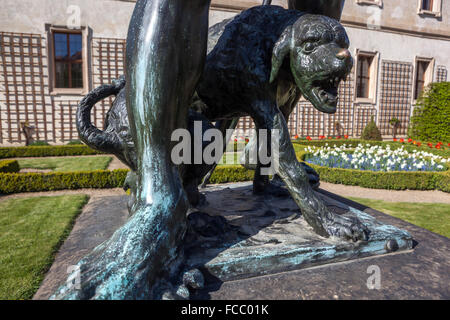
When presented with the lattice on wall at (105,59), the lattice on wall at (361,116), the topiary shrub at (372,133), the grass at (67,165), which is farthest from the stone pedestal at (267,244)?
the lattice on wall at (361,116)

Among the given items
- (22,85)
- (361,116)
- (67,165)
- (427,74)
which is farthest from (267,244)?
(427,74)

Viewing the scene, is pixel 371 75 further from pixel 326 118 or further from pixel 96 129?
pixel 96 129

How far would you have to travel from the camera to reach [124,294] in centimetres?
110

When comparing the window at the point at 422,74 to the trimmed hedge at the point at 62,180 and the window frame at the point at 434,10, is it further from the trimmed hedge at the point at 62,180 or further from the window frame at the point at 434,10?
the trimmed hedge at the point at 62,180

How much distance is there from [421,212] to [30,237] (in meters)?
5.13

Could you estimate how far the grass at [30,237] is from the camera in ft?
8.07

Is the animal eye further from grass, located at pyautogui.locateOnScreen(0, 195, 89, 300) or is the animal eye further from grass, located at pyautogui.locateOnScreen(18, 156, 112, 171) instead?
grass, located at pyautogui.locateOnScreen(18, 156, 112, 171)

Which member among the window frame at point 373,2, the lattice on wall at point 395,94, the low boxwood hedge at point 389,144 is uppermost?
the window frame at point 373,2

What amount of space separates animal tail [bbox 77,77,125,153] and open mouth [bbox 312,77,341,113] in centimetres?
112

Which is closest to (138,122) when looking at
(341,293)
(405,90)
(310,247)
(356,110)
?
(310,247)

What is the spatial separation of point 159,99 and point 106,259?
657 millimetres

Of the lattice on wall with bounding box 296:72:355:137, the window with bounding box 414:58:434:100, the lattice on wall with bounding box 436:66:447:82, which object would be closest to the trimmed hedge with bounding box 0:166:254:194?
the lattice on wall with bounding box 296:72:355:137

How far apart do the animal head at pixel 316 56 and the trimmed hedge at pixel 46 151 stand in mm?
9795

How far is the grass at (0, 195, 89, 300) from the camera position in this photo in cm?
246
